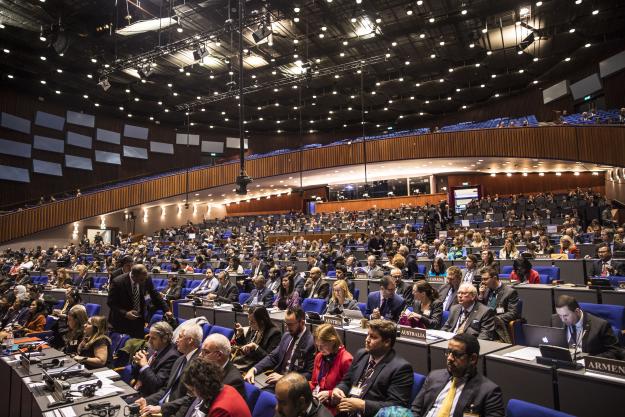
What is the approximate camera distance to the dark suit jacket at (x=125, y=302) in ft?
16.8

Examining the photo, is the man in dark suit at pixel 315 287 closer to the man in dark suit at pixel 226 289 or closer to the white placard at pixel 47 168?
the man in dark suit at pixel 226 289

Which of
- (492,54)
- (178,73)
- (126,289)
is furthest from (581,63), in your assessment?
(126,289)

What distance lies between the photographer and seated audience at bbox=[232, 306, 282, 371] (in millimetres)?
3990

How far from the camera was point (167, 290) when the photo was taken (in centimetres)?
895

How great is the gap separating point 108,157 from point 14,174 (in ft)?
16.6

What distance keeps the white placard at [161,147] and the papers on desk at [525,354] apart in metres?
26.1

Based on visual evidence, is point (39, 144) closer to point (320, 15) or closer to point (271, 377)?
point (320, 15)

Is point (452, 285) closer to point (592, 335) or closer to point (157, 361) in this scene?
point (592, 335)

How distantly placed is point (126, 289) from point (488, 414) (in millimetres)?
4343

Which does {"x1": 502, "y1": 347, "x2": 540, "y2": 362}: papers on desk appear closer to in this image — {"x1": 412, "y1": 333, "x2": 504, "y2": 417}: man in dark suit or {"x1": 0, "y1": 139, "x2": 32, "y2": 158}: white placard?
{"x1": 412, "y1": 333, "x2": 504, "y2": 417}: man in dark suit

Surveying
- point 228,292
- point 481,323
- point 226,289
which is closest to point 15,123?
point 226,289

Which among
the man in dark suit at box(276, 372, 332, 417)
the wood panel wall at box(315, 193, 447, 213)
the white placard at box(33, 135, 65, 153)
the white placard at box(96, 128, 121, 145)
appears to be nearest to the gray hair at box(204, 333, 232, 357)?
the man in dark suit at box(276, 372, 332, 417)

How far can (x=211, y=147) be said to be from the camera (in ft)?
93.1

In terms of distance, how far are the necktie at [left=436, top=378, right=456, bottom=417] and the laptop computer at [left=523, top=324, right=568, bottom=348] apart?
1214mm
